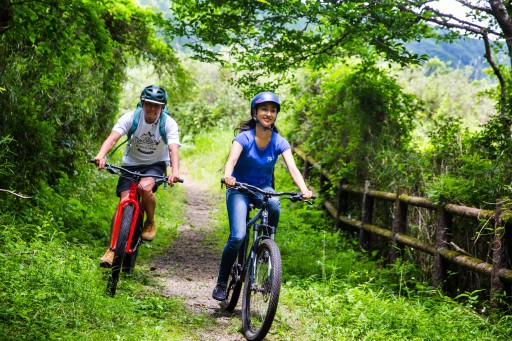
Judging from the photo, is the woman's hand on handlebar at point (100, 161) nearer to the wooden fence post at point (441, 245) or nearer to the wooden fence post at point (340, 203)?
the wooden fence post at point (441, 245)

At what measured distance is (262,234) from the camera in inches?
212

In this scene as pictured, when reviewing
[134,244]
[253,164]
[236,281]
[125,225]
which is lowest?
[236,281]

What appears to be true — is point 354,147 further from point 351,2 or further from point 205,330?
point 205,330

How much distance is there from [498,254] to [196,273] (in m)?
3.95

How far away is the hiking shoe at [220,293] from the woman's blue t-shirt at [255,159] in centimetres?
109

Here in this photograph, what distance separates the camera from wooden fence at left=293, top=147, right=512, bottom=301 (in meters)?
5.69

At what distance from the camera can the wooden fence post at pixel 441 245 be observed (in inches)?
268

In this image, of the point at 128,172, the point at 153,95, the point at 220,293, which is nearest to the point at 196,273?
the point at 220,293

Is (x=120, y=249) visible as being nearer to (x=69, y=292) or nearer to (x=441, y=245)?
(x=69, y=292)

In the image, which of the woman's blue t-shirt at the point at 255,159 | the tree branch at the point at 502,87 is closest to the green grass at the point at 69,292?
the woman's blue t-shirt at the point at 255,159

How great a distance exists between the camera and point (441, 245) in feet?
22.4

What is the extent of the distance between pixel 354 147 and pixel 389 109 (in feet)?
3.40

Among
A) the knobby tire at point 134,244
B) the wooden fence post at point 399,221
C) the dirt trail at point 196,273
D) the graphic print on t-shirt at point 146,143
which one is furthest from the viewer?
the wooden fence post at point 399,221

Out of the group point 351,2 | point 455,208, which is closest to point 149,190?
point 455,208
